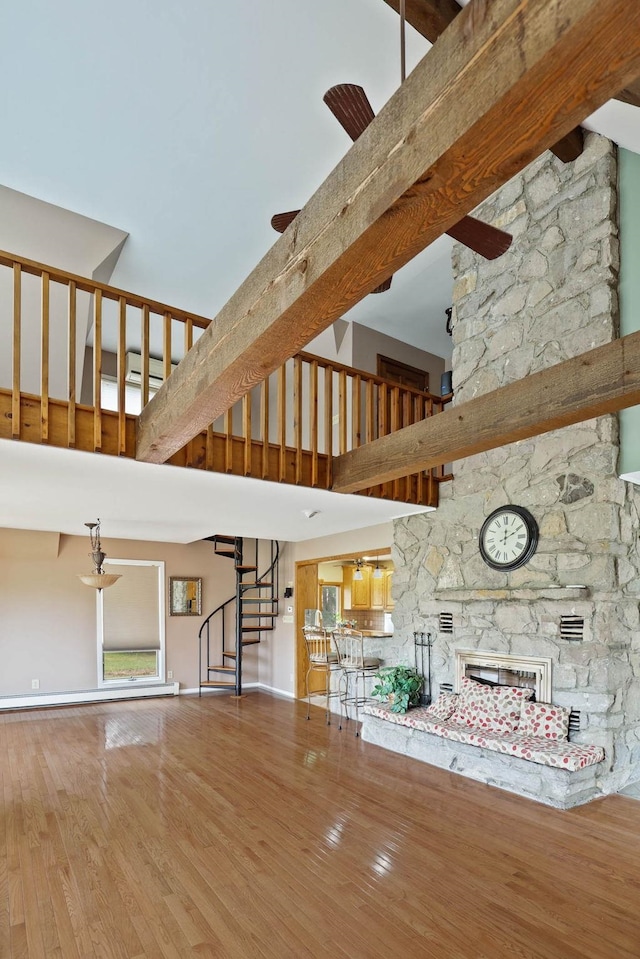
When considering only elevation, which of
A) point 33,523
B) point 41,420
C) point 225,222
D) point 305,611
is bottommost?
point 305,611

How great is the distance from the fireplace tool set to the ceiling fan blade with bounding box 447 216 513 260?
424 centimetres

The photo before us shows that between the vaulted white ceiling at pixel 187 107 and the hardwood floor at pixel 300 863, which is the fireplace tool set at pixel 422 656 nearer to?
the hardwood floor at pixel 300 863

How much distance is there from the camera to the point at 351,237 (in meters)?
1.53

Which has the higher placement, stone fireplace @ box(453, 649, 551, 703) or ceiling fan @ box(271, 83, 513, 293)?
ceiling fan @ box(271, 83, 513, 293)

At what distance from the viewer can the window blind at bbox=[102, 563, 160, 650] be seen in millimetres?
8938

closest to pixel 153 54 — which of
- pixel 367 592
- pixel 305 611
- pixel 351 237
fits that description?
pixel 351 237

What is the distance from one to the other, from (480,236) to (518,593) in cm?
332

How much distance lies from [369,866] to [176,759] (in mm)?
2814

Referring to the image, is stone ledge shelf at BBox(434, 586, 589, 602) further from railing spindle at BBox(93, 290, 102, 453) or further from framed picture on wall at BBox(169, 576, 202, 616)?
framed picture on wall at BBox(169, 576, 202, 616)

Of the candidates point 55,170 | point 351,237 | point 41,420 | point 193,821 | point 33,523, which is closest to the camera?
point 351,237

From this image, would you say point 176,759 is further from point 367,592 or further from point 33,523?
point 367,592

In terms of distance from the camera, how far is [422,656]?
20.4 ft

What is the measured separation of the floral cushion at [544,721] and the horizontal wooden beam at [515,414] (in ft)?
7.46

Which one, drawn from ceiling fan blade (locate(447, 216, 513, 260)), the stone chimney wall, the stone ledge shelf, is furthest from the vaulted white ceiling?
the stone ledge shelf
